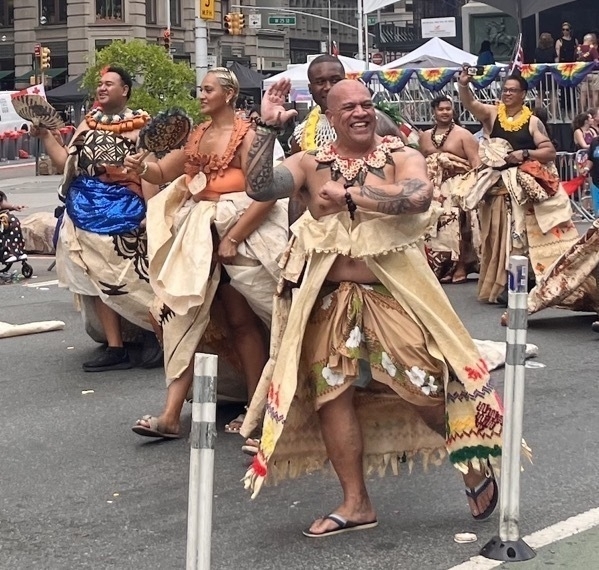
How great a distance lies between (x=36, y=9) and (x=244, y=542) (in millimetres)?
56100

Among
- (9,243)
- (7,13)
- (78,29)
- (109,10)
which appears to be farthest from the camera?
(7,13)

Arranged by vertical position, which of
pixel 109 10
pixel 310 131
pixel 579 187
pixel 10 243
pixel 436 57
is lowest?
pixel 10 243

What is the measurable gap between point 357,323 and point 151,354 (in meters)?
3.82

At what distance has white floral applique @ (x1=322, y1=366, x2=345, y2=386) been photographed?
4938mm

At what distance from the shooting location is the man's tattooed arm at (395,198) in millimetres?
4797

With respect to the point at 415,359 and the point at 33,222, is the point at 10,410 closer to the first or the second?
the point at 415,359

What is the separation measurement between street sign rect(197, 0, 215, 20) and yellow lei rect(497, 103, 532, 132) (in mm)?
12989

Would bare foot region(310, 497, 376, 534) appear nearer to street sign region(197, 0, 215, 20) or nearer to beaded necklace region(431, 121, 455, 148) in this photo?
beaded necklace region(431, 121, 455, 148)

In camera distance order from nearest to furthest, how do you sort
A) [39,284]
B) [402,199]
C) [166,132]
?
[402,199]
[166,132]
[39,284]

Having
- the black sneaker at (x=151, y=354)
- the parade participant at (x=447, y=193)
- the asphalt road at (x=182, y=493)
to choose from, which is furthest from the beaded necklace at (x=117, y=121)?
the parade participant at (x=447, y=193)

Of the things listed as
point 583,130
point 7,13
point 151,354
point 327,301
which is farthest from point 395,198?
point 7,13

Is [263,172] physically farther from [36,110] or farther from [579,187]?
[579,187]

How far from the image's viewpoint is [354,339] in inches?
194

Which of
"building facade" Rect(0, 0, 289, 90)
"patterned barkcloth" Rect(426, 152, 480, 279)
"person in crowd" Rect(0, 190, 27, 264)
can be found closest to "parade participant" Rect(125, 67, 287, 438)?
"patterned barkcloth" Rect(426, 152, 480, 279)
